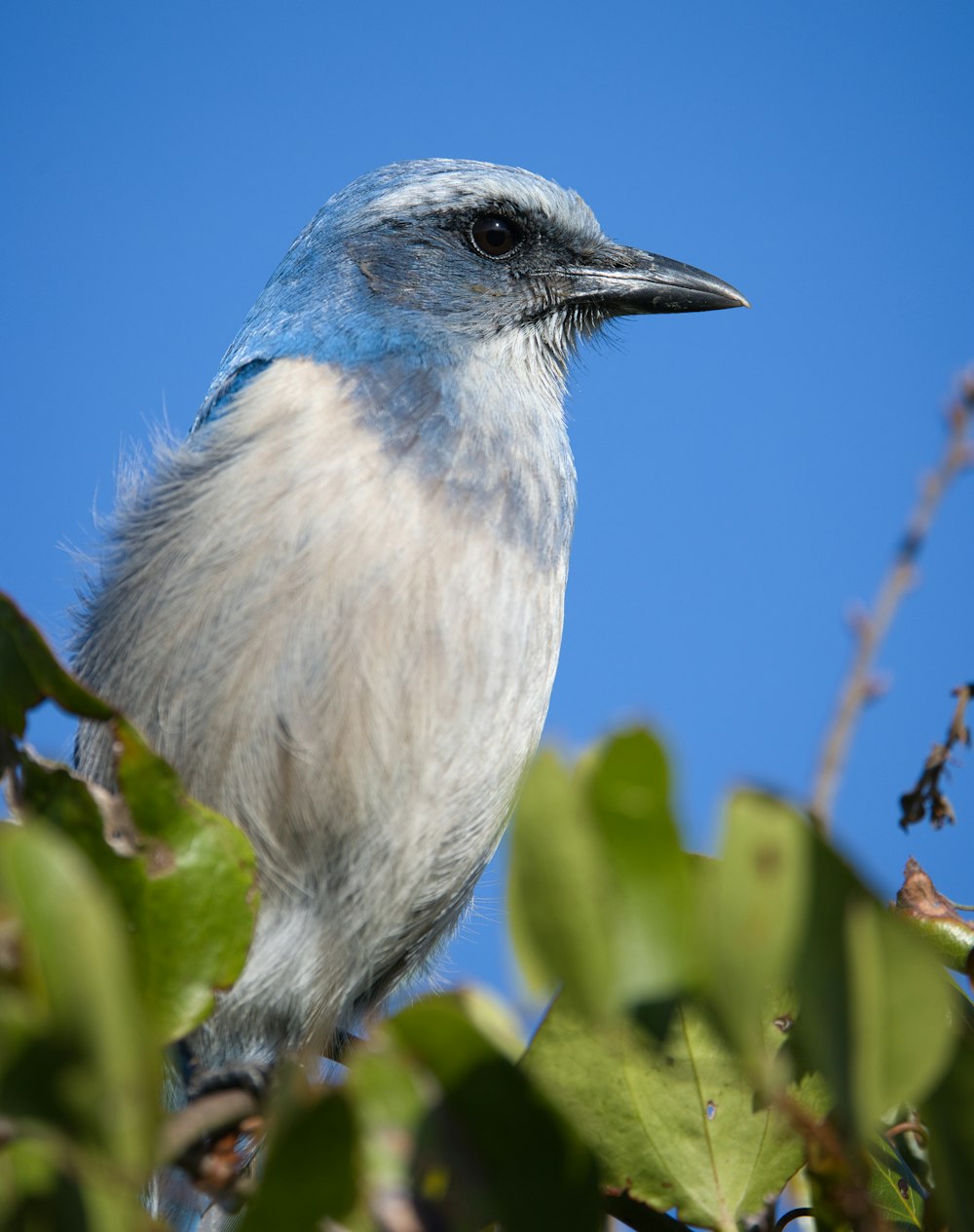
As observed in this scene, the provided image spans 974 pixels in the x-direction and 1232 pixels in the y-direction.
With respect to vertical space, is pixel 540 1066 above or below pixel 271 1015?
above

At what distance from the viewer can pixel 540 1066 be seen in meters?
1.23

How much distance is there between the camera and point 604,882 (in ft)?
2.68

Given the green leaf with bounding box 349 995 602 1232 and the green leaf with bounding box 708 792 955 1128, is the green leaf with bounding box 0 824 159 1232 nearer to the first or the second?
the green leaf with bounding box 349 995 602 1232

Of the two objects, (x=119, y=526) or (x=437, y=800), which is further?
(x=119, y=526)

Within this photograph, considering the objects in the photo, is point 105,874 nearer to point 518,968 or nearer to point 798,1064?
point 518,968

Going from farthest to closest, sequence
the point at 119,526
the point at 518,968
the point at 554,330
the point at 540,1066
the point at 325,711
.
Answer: the point at 554,330, the point at 119,526, the point at 325,711, the point at 540,1066, the point at 518,968

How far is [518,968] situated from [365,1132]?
15 centimetres

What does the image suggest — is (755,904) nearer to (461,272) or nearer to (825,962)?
(825,962)

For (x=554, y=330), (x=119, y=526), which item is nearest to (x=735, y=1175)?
(x=119, y=526)

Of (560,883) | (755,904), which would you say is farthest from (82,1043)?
(755,904)

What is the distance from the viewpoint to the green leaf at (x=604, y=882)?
0.79m

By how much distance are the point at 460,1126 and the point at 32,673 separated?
2.20 ft

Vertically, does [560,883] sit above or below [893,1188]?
above

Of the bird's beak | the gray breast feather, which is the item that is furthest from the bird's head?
the gray breast feather
